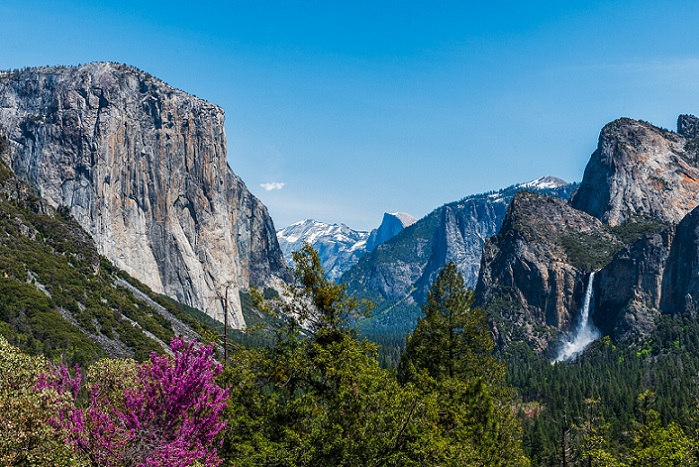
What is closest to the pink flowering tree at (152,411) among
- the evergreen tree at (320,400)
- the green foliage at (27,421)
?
the green foliage at (27,421)

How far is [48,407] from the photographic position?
64.8ft

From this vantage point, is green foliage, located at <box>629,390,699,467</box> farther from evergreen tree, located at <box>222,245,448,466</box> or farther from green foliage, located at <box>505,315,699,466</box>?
green foliage, located at <box>505,315,699,466</box>

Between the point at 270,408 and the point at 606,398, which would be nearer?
the point at 270,408

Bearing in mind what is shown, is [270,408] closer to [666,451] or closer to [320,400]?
[320,400]

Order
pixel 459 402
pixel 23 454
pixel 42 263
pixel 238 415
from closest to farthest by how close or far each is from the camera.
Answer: pixel 23 454, pixel 238 415, pixel 459 402, pixel 42 263

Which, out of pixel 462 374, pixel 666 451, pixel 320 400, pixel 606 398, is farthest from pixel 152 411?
pixel 606 398

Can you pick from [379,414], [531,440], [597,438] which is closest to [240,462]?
[379,414]

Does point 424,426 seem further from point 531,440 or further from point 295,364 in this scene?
point 531,440

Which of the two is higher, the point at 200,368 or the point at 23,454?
the point at 200,368

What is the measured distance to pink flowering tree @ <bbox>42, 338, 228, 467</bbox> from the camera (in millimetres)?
21516

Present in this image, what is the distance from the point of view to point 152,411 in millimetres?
23641

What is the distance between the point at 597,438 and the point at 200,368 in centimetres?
3010

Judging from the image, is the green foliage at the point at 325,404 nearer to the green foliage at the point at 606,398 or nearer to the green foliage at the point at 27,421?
the green foliage at the point at 27,421

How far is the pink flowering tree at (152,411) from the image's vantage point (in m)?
21.5
